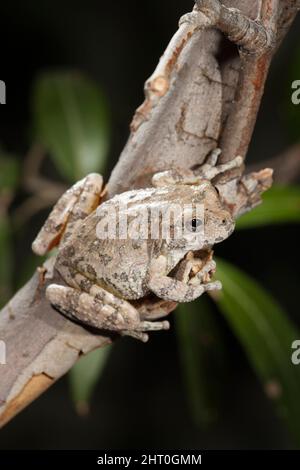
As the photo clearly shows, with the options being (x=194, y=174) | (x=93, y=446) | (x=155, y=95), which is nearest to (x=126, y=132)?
(x=93, y=446)

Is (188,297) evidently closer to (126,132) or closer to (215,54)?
(215,54)

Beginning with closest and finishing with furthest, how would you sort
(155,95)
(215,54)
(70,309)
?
(155,95), (215,54), (70,309)

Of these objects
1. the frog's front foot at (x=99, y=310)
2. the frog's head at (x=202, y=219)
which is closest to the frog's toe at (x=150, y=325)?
the frog's front foot at (x=99, y=310)

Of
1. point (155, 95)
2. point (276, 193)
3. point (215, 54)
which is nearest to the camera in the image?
point (155, 95)

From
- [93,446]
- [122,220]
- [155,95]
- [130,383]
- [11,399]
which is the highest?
[155,95]

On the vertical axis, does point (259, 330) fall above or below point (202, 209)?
below

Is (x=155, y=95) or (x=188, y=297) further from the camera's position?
(x=188, y=297)

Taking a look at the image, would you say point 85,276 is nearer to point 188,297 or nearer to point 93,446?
point 188,297
